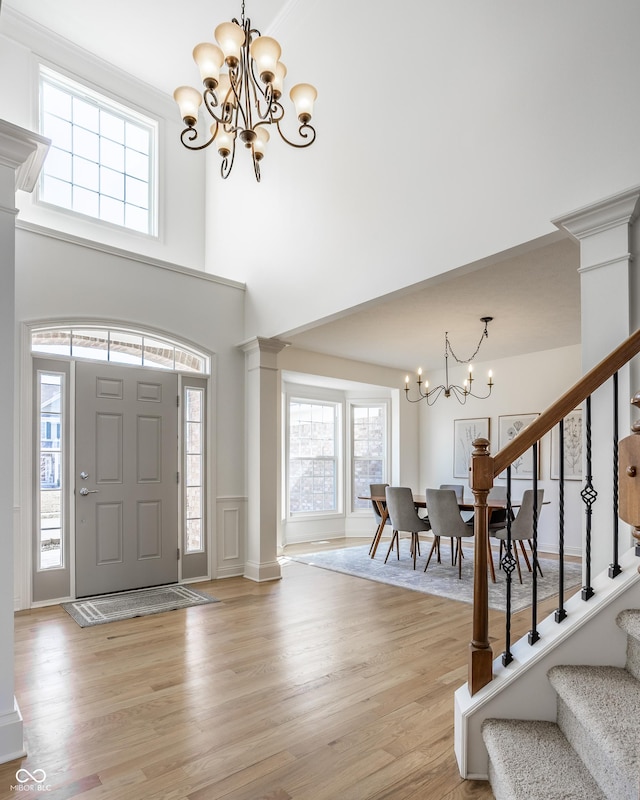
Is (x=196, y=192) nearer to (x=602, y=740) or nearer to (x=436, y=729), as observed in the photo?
(x=436, y=729)

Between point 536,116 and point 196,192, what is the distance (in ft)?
14.2

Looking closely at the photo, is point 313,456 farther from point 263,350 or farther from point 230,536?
point 263,350

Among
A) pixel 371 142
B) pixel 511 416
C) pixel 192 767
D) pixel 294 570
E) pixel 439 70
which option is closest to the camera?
pixel 192 767

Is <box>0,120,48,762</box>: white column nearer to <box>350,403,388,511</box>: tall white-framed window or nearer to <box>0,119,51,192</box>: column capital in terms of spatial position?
<box>0,119,51,192</box>: column capital

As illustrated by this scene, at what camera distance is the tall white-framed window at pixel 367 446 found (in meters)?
8.54

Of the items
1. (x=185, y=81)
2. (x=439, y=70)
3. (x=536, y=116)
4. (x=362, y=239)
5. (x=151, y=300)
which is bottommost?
(x=151, y=300)

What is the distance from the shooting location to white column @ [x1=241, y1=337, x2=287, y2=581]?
540 centimetres

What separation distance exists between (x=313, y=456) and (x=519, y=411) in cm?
302

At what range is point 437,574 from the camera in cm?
552

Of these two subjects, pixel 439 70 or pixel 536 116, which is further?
pixel 439 70

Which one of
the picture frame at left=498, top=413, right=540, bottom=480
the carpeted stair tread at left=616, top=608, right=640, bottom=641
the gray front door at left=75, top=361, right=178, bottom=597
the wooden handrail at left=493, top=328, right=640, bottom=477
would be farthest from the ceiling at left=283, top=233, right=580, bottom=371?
the carpeted stair tread at left=616, top=608, right=640, bottom=641

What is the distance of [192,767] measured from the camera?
2133 millimetres

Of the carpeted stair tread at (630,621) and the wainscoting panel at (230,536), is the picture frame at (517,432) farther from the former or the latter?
the carpeted stair tread at (630,621)

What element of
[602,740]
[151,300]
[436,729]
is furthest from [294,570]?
[602,740]
